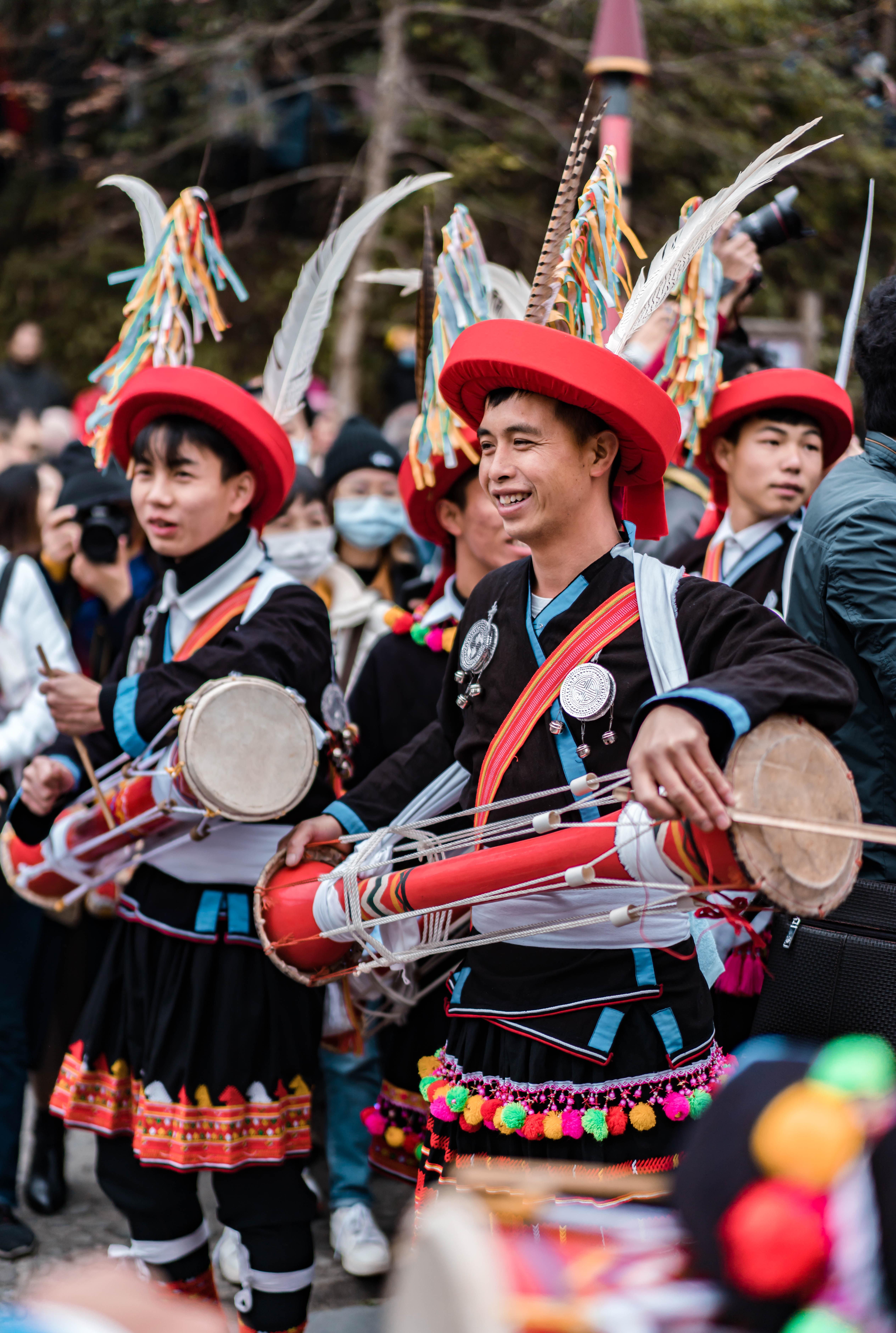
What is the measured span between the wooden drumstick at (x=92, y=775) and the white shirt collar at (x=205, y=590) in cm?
28

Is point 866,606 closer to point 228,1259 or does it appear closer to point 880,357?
point 880,357

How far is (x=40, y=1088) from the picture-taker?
4.29 m

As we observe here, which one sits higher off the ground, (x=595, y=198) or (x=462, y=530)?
(x=595, y=198)

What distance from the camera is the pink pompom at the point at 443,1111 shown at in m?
2.34

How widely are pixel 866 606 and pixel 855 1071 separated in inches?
55.9

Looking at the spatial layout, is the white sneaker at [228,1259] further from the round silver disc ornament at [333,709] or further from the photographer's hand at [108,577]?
the photographer's hand at [108,577]

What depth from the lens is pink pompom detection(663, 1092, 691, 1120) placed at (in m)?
2.22

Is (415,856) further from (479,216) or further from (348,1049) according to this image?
(479,216)

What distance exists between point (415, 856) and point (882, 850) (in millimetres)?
818

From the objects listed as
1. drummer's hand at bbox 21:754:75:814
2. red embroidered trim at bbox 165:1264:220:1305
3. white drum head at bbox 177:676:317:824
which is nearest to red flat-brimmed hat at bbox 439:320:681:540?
white drum head at bbox 177:676:317:824

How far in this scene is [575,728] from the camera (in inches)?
90.0

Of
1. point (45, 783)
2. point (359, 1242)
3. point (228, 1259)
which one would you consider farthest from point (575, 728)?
point (228, 1259)

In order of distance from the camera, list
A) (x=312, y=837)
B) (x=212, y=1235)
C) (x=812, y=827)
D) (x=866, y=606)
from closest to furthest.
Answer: (x=812, y=827), (x=866, y=606), (x=312, y=837), (x=212, y=1235)

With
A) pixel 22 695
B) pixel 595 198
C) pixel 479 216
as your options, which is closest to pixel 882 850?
pixel 595 198
